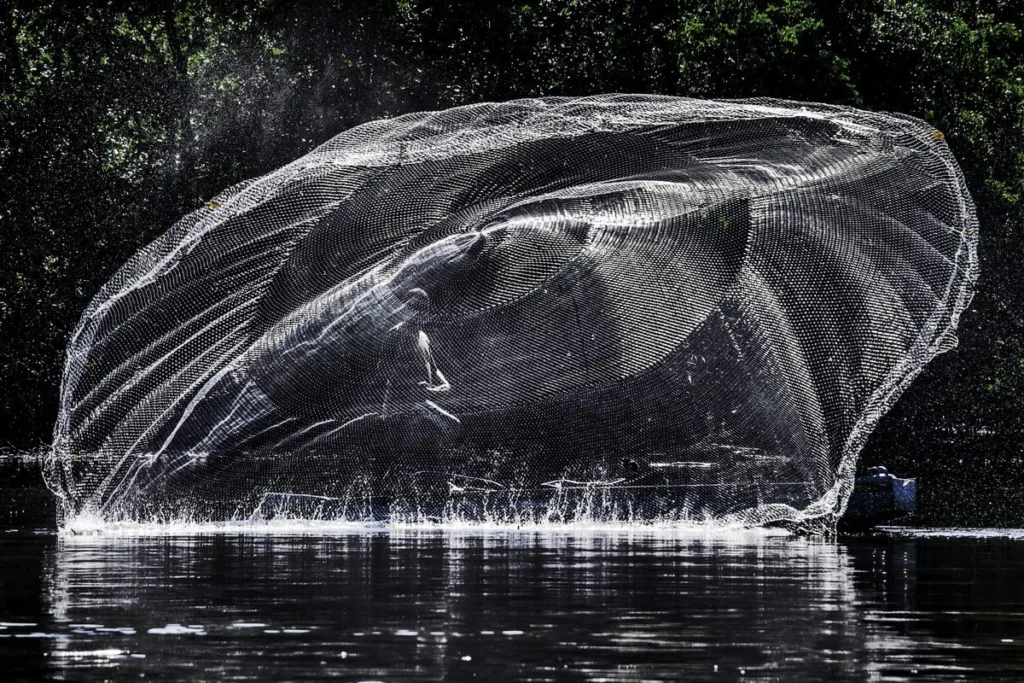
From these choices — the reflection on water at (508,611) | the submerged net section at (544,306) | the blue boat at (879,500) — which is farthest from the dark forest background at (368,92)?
the reflection on water at (508,611)

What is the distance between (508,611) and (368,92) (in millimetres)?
28517

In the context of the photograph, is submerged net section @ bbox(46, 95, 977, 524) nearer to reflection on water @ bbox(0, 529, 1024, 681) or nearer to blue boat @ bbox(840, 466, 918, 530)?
reflection on water @ bbox(0, 529, 1024, 681)

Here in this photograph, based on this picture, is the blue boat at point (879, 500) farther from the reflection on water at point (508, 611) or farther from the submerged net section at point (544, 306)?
the reflection on water at point (508, 611)

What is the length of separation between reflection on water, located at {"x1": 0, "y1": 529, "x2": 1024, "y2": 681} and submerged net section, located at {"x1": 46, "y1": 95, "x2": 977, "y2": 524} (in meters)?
1.81

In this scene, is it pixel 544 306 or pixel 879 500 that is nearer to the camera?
pixel 544 306

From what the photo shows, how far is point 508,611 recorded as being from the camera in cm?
1537

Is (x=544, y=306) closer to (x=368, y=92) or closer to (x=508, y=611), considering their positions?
(x=508, y=611)

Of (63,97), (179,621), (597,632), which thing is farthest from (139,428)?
(63,97)

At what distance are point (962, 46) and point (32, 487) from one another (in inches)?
905

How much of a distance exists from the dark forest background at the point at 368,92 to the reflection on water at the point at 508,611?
59.7 feet

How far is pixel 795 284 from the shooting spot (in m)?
24.7

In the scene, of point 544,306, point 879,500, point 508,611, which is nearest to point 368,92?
point 879,500

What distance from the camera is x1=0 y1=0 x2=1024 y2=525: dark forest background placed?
1622 inches

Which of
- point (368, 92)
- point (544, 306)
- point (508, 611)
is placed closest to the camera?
point (508, 611)
